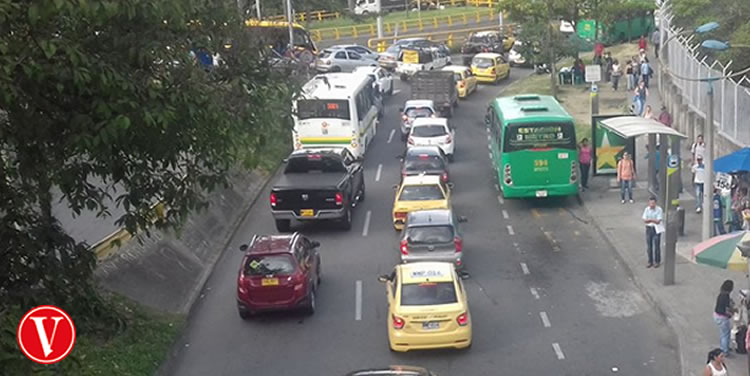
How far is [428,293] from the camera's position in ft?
63.8

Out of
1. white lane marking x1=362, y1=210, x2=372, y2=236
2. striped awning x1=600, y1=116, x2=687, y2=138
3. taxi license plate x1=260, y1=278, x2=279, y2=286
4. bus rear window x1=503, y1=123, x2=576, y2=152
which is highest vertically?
striped awning x1=600, y1=116, x2=687, y2=138

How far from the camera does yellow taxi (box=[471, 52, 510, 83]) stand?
54.0 meters

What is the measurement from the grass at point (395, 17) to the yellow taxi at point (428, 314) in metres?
55.7

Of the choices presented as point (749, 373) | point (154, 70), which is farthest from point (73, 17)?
point (749, 373)

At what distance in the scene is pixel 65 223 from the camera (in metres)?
23.3

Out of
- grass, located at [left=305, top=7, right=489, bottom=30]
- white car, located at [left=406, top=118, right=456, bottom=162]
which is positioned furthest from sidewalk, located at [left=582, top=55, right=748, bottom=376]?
grass, located at [left=305, top=7, right=489, bottom=30]

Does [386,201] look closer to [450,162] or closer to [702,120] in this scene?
[450,162]

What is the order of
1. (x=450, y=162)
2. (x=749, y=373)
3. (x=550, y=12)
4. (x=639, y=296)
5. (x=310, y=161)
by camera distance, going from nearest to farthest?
(x=749, y=373) < (x=639, y=296) < (x=310, y=161) < (x=450, y=162) < (x=550, y=12)

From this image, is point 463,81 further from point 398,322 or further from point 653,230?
point 398,322

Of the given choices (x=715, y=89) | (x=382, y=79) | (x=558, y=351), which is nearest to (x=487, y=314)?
(x=558, y=351)

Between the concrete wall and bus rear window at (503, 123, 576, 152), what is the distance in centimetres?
813

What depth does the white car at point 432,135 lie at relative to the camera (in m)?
36.8

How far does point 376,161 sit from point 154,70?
1080 inches

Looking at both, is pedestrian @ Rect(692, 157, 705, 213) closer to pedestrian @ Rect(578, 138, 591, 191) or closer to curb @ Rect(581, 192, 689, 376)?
curb @ Rect(581, 192, 689, 376)
